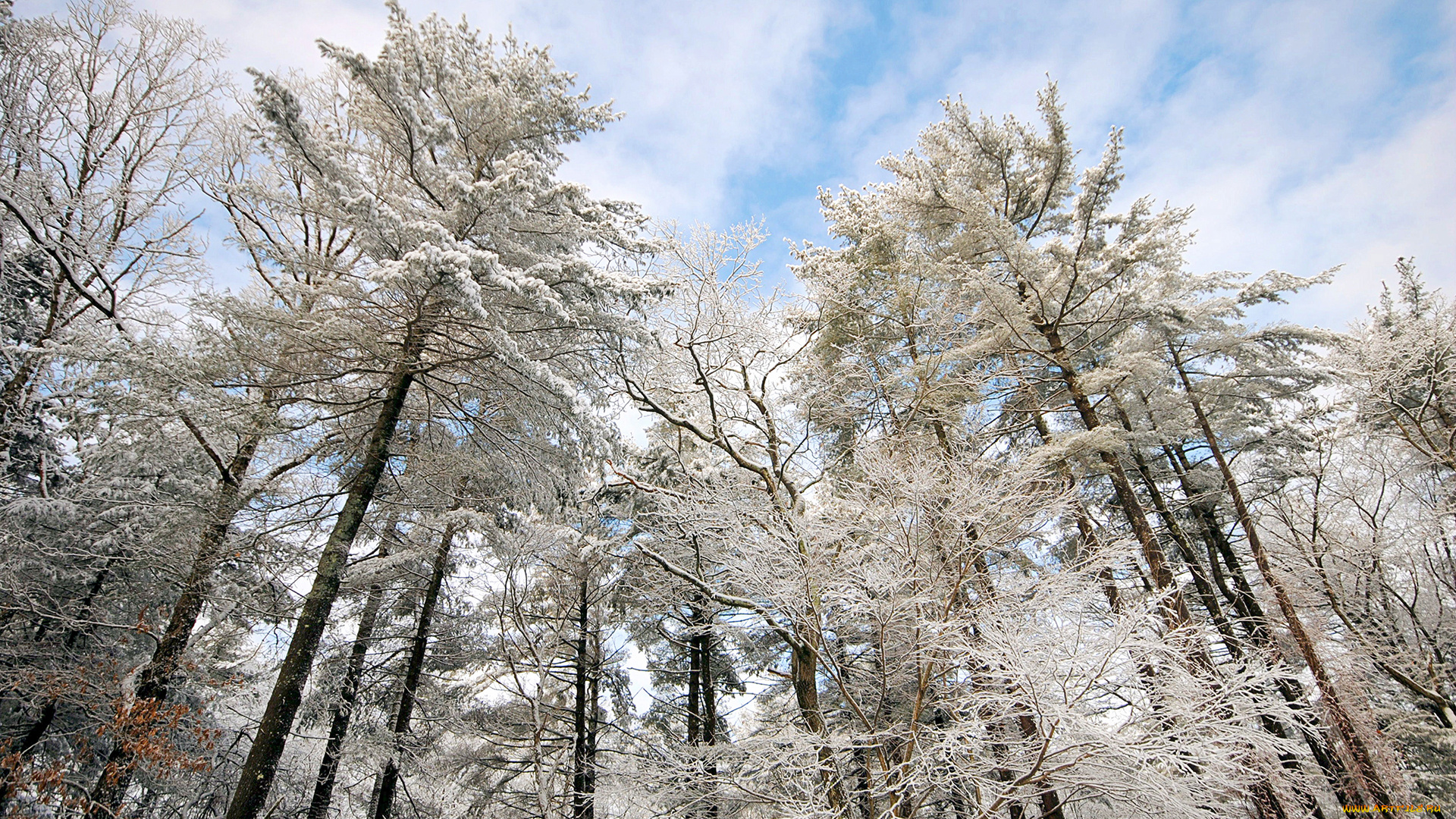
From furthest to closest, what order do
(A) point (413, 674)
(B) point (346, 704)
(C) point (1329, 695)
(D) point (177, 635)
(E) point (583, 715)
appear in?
(E) point (583, 715), (A) point (413, 674), (B) point (346, 704), (C) point (1329, 695), (D) point (177, 635)

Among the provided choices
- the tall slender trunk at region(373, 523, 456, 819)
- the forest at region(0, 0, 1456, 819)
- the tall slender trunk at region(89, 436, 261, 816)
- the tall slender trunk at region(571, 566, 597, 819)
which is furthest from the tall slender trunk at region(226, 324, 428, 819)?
the tall slender trunk at region(571, 566, 597, 819)

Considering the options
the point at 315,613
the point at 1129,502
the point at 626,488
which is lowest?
the point at 315,613

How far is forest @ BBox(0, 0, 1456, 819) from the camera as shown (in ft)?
17.4

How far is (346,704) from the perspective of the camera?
796cm

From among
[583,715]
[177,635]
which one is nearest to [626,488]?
[583,715]

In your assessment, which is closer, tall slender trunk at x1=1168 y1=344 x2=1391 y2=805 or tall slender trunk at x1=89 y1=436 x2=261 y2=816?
tall slender trunk at x1=89 y1=436 x2=261 y2=816

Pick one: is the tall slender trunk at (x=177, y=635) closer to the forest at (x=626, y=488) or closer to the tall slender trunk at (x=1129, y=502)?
the forest at (x=626, y=488)

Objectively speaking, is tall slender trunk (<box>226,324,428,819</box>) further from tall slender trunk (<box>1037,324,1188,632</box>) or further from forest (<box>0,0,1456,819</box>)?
tall slender trunk (<box>1037,324,1188,632</box>)

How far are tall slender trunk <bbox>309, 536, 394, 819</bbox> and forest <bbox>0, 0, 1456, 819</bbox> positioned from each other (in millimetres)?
91

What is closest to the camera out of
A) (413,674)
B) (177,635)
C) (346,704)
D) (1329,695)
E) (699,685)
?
(177,635)

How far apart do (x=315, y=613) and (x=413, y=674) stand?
415cm

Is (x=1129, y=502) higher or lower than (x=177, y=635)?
higher

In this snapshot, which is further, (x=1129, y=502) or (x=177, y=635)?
(x=1129, y=502)

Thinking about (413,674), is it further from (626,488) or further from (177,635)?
(626,488)
